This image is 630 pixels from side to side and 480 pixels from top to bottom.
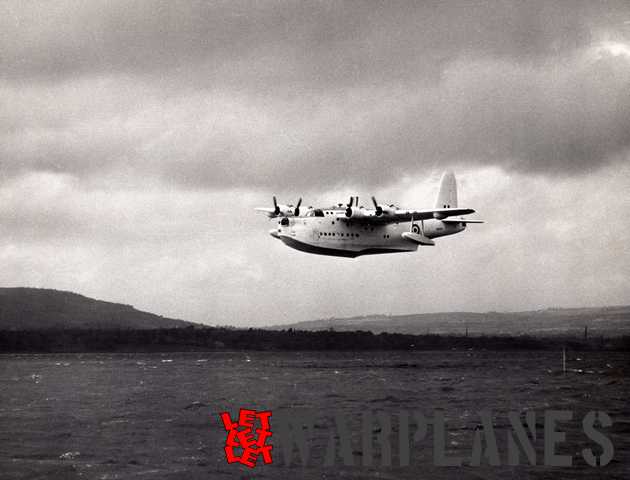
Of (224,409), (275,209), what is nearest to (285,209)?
(275,209)

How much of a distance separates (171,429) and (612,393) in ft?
234

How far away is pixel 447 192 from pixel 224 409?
126 feet

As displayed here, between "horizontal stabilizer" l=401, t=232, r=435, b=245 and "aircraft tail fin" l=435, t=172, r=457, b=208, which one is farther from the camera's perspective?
"aircraft tail fin" l=435, t=172, r=457, b=208

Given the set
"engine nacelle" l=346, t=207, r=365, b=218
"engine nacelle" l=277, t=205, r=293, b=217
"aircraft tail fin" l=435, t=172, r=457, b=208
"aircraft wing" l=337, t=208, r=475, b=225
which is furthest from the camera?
"aircraft tail fin" l=435, t=172, r=457, b=208

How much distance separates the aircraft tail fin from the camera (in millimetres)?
Result: 61750

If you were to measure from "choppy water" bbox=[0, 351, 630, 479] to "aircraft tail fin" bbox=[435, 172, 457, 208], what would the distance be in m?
19.0

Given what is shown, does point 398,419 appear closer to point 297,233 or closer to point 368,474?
point 368,474

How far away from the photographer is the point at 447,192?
6206 cm

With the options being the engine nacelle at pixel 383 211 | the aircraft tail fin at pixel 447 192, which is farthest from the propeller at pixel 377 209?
the aircraft tail fin at pixel 447 192

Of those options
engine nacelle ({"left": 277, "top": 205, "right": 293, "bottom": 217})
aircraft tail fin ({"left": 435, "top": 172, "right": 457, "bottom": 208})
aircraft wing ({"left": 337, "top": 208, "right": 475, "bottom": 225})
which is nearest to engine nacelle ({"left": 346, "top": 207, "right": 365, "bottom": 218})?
aircraft wing ({"left": 337, "top": 208, "right": 475, "bottom": 225})

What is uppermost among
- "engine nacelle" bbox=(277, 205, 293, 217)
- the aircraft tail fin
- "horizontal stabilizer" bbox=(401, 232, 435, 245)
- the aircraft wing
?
the aircraft tail fin

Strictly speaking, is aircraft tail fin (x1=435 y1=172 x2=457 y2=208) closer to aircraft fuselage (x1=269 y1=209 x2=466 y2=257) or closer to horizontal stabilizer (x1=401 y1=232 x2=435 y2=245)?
aircraft fuselage (x1=269 y1=209 x2=466 y2=257)

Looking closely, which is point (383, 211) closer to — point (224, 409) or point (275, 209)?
point (275, 209)

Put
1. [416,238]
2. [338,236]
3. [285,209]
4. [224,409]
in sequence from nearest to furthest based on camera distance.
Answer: [416,238]
[338,236]
[285,209]
[224,409]
